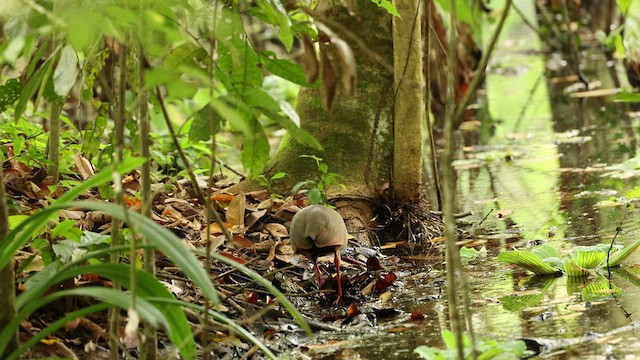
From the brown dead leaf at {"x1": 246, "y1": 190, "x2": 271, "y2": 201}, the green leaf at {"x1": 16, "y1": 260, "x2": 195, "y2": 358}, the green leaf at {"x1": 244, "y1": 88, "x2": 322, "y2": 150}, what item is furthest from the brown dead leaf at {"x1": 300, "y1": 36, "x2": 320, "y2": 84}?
the brown dead leaf at {"x1": 246, "y1": 190, "x2": 271, "y2": 201}

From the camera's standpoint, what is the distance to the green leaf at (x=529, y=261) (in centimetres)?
313

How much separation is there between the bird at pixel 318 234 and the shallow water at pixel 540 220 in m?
0.26

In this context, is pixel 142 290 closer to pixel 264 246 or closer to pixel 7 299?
pixel 7 299

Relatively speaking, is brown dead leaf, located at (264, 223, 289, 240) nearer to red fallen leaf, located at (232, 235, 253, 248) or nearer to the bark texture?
red fallen leaf, located at (232, 235, 253, 248)

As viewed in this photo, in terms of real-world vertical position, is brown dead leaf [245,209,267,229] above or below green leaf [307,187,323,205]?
below

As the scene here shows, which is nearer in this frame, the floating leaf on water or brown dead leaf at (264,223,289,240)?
the floating leaf on water

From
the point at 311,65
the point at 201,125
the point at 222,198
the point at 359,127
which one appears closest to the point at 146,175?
the point at 201,125

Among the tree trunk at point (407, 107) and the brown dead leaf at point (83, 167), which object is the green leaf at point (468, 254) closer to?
the tree trunk at point (407, 107)

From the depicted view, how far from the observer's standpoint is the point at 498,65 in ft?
34.6

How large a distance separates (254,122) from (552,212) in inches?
89.2

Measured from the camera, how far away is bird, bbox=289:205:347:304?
3076 millimetres

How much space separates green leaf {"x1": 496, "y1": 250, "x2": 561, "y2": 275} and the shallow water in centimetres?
4

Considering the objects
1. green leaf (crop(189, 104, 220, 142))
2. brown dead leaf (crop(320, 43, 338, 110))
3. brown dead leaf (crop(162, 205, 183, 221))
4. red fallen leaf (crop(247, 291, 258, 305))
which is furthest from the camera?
brown dead leaf (crop(162, 205, 183, 221))

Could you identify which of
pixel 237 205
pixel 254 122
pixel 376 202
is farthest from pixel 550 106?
pixel 254 122
